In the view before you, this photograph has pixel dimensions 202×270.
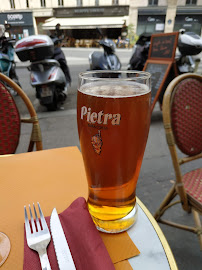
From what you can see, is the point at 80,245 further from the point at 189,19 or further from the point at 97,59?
the point at 189,19

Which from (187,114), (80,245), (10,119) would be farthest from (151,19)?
(80,245)

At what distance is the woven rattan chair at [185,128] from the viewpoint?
0.99 meters

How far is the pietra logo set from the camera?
42 cm

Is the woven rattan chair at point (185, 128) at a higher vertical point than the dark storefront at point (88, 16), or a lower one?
lower

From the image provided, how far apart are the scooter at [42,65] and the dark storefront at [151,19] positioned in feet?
67.0

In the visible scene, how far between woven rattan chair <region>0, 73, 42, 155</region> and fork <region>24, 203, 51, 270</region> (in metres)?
0.71

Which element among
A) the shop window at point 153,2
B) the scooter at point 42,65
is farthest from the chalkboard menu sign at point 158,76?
the shop window at point 153,2

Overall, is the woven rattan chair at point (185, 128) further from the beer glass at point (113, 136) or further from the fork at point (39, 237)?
the fork at point (39, 237)

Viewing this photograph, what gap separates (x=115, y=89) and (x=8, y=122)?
815mm

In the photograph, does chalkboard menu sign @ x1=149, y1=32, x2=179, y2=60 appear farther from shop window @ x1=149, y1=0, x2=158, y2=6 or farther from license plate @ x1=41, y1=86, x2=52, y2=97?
shop window @ x1=149, y1=0, x2=158, y2=6

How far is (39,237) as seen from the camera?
405 mm

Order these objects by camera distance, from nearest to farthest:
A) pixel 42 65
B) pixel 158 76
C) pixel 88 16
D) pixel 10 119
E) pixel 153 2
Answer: pixel 10 119 → pixel 158 76 → pixel 42 65 → pixel 153 2 → pixel 88 16

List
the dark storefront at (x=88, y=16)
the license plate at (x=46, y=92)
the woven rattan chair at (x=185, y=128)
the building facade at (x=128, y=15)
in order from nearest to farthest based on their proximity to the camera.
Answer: the woven rattan chair at (x=185, y=128) → the license plate at (x=46, y=92) → the building facade at (x=128, y=15) → the dark storefront at (x=88, y=16)

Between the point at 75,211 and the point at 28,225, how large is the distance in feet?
0.32
